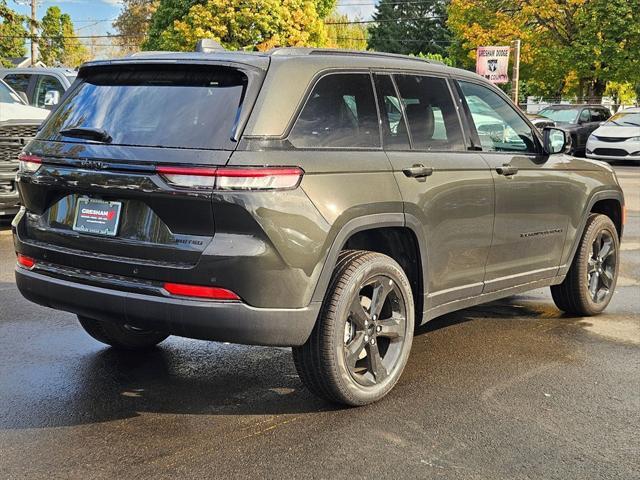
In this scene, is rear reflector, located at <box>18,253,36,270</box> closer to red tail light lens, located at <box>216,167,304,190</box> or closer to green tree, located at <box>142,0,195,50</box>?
red tail light lens, located at <box>216,167,304,190</box>

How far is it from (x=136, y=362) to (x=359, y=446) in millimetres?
1791

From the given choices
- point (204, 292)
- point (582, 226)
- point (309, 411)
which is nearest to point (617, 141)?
point (582, 226)

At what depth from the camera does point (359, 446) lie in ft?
11.6

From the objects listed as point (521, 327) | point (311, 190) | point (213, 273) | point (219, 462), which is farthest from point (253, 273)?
point (521, 327)

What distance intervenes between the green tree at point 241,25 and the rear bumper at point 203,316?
34.5m

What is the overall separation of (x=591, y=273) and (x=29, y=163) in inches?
165

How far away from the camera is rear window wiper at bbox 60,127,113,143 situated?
3830 mm

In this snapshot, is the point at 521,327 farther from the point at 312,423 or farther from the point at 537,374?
the point at 312,423

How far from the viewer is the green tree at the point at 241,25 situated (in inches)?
1481

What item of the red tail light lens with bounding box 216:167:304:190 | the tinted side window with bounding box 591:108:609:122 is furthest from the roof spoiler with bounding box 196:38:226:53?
the tinted side window with bounding box 591:108:609:122

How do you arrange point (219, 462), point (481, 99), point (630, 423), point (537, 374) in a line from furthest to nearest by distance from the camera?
point (481, 99) < point (537, 374) < point (630, 423) < point (219, 462)

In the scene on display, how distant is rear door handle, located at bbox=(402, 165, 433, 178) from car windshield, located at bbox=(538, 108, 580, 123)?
22820mm

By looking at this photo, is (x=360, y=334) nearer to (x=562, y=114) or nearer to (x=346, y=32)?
(x=562, y=114)

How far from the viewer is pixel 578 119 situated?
25.8 metres
